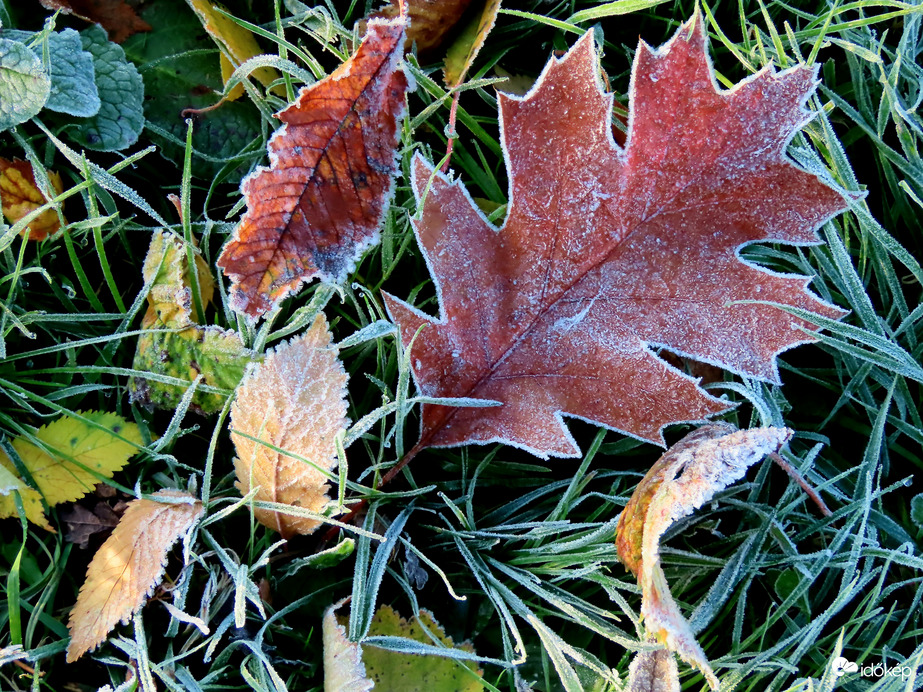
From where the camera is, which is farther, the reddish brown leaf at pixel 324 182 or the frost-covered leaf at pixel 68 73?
the frost-covered leaf at pixel 68 73

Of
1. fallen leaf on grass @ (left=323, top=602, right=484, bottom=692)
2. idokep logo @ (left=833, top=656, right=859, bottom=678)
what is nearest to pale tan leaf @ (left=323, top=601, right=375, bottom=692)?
fallen leaf on grass @ (left=323, top=602, right=484, bottom=692)

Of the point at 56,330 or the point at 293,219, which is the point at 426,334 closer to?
the point at 293,219

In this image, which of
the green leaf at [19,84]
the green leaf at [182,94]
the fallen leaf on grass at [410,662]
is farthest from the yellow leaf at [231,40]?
the fallen leaf on grass at [410,662]

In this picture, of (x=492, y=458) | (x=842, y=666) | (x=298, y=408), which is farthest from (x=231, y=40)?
(x=842, y=666)

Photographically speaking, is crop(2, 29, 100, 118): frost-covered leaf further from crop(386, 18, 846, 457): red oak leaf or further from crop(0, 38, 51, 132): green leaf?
crop(386, 18, 846, 457): red oak leaf

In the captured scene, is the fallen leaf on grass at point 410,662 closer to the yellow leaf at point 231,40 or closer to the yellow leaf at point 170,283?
the yellow leaf at point 170,283

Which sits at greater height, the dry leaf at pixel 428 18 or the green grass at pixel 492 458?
the dry leaf at pixel 428 18

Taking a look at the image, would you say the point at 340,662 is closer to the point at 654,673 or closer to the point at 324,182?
the point at 654,673
